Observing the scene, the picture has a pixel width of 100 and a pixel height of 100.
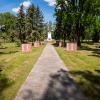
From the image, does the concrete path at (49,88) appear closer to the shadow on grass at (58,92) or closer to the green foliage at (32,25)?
the shadow on grass at (58,92)

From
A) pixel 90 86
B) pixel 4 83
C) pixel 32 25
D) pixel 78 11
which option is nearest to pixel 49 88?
pixel 90 86

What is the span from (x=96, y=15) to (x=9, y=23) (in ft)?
262

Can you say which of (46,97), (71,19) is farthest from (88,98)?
(71,19)

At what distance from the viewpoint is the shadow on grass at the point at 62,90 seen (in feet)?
19.5

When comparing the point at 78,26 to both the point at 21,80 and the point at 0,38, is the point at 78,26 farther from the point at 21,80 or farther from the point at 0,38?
the point at 21,80

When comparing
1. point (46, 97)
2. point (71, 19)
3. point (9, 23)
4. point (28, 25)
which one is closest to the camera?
point (46, 97)

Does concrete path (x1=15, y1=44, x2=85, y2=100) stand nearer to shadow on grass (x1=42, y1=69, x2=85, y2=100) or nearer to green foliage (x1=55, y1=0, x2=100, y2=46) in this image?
shadow on grass (x1=42, y1=69, x2=85, y2=100)

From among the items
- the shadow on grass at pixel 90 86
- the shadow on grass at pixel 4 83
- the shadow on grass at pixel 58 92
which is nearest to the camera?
the shadow on grass at pixel 58 92

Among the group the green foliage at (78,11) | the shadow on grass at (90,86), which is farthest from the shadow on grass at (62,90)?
the green foliage at (78,11)

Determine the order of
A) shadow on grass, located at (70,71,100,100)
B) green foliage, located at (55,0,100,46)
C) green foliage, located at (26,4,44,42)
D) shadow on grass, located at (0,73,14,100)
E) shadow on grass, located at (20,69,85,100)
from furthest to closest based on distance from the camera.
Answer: green foliage, located at (26,4,44,42) < green foliage, located at (55,0,100,46) < shadow on grass, located at (0,73,14,100) < shadow on grass, located at (70,71,100,100) < shadow on grass, located at (20,69,85,100)

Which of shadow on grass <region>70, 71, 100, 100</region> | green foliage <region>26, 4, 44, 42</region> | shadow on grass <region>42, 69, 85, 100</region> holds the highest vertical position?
green foliage <region>26, 4, 44, 42</region>

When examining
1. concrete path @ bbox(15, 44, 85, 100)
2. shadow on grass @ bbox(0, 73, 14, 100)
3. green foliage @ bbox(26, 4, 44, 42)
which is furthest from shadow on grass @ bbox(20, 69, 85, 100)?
green foliage @ bbox(26, 4, 44, 42)

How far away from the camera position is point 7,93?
253 inches

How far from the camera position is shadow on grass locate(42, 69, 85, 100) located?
5954 mm
